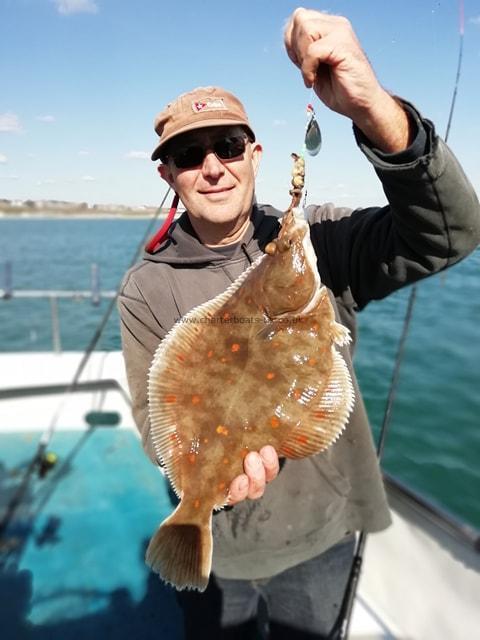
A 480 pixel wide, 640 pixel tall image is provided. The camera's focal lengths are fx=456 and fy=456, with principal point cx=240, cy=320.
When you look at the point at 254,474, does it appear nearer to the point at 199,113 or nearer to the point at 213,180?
the point at 213,180

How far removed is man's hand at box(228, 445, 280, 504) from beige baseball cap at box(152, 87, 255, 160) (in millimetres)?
1536

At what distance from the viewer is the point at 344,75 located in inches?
62.8

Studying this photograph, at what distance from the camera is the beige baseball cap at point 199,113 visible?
219 centimetres

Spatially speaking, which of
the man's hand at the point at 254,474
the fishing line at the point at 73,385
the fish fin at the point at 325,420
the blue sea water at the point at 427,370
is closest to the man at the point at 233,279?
the man's hand at the point at 254,474

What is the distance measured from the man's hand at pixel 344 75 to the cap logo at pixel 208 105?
2.08 feet

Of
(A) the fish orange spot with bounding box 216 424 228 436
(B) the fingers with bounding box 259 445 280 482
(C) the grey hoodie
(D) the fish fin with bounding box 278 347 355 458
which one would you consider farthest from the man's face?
(B) the fingers with bounding box 259 445 280 482

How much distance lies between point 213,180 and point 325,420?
127 centimetres

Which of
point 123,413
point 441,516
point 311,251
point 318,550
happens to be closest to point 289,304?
point 311,251

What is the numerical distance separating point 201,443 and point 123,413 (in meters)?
4.41

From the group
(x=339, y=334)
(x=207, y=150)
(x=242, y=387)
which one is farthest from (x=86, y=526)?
(x=207, y=150)

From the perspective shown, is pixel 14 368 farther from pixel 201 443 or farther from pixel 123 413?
pixel 201 443

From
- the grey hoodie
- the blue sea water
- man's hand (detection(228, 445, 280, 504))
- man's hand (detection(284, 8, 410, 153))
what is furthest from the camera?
the blue sea water

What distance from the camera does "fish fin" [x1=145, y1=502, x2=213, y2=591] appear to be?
2.00 metres

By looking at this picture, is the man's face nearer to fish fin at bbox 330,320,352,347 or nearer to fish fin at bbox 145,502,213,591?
fish fin at bbox 330,320,352,347
